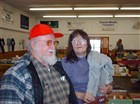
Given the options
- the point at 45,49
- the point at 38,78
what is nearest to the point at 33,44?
the point at 45,49

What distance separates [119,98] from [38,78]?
1305 millimetres

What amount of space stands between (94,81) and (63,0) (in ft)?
23.1

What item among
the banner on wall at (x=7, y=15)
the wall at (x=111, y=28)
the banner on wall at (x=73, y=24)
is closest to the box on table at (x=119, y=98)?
the banner on wall at (x=7, y=15)

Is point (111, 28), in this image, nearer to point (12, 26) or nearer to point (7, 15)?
point (12, 26)

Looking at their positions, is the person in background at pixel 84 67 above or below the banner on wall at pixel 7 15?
below

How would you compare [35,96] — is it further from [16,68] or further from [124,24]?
[124,24]

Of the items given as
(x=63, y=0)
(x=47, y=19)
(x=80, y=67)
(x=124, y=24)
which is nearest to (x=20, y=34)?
(x=47, y=19)

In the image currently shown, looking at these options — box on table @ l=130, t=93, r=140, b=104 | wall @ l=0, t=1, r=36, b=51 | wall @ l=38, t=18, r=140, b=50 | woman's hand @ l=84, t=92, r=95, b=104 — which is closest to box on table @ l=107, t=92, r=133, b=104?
box on table @ l=130, t=93, r=140, b=104

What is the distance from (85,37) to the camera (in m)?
2.40

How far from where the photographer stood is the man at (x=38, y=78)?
1.57m

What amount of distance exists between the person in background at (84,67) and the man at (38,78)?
0.32 m

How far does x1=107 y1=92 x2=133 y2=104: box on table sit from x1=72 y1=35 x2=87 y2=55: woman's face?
2.04 feet

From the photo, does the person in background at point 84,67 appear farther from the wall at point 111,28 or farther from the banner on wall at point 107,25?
the banner on wall at point 107,25

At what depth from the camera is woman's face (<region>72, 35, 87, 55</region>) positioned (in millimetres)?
2371
